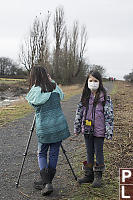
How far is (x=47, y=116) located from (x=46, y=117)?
20 millimetres

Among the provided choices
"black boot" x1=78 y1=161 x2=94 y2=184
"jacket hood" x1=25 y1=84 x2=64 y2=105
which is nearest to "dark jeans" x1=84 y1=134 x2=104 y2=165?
"black boot" x1=78 y1=161 x2=94 y2=184

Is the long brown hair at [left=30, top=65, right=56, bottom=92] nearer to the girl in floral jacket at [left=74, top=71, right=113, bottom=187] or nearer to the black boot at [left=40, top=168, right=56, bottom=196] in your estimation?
the girl in floral jacket at [left=74, top=71, right=113, bottom=187]

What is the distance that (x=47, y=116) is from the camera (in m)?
3.77

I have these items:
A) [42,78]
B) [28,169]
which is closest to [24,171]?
[28,169]

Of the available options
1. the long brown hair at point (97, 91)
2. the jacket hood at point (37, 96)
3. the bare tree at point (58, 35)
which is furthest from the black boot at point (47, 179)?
the bare tree at point (58, 35)

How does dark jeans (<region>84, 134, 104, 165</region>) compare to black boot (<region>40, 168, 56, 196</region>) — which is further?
dark jeans (<region>84, 134, 104, 165</region>)

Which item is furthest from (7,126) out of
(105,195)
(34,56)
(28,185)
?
(34,56)

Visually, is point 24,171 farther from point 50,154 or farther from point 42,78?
point 42,78

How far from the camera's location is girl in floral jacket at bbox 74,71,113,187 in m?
Answer: 3.88

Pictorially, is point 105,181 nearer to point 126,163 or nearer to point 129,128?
point 126,163

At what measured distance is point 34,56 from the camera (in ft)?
93.2

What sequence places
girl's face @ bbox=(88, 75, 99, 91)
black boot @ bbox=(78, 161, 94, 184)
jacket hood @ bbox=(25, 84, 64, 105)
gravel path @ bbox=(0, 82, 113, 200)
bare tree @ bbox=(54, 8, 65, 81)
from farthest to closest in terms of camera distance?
bare tree @ bbox=(54, 8, 65, 81) < black boot @ bbox=(78, 161, 94, 184) < girl's face @ bbox=(88, 75, 99, 91) < gravel path @ bbox=(0, 82, 113, 200) < jacket hood @ bbox=(25, 84, 64, 105)

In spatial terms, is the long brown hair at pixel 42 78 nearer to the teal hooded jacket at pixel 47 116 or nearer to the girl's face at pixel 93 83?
the teal hooded jacket at pixel 47 116

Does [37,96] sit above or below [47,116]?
above
